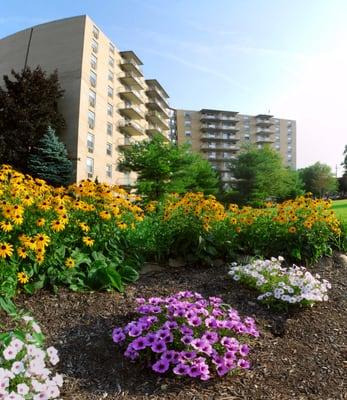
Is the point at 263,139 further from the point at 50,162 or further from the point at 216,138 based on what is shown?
the point at 50,162

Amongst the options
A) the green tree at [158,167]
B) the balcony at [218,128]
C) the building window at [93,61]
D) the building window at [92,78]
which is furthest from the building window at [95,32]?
the balcony at [218,128]

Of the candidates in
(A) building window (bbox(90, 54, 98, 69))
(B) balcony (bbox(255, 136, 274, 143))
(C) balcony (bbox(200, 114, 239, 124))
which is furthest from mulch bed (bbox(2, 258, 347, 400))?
(B) balcony (bbox(255, 136, 274, 143))

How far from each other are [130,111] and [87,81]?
28.7ft

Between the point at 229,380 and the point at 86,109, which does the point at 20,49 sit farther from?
the point at 229,380

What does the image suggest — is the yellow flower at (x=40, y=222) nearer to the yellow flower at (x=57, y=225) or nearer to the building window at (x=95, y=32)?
the yellow flower at (x=57, y=225)

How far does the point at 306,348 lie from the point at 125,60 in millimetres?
44608

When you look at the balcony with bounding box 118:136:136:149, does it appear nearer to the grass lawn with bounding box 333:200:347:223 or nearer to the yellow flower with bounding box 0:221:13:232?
the grass lawn with bounding box 333:200:347:223

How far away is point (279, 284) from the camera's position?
393 cm

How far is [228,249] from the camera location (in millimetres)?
5305

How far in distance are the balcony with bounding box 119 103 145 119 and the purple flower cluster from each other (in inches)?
1592

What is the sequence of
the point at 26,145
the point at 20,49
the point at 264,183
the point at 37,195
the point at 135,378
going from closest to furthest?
the point at 135,378 → the point at 37,195 → the point at 26,145 → the point at 20,49 → the point at 264,183

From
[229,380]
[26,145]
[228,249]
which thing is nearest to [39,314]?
[229,380]

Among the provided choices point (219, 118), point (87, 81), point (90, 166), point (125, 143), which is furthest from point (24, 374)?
point (219, 118)

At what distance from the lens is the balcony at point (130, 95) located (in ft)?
138
